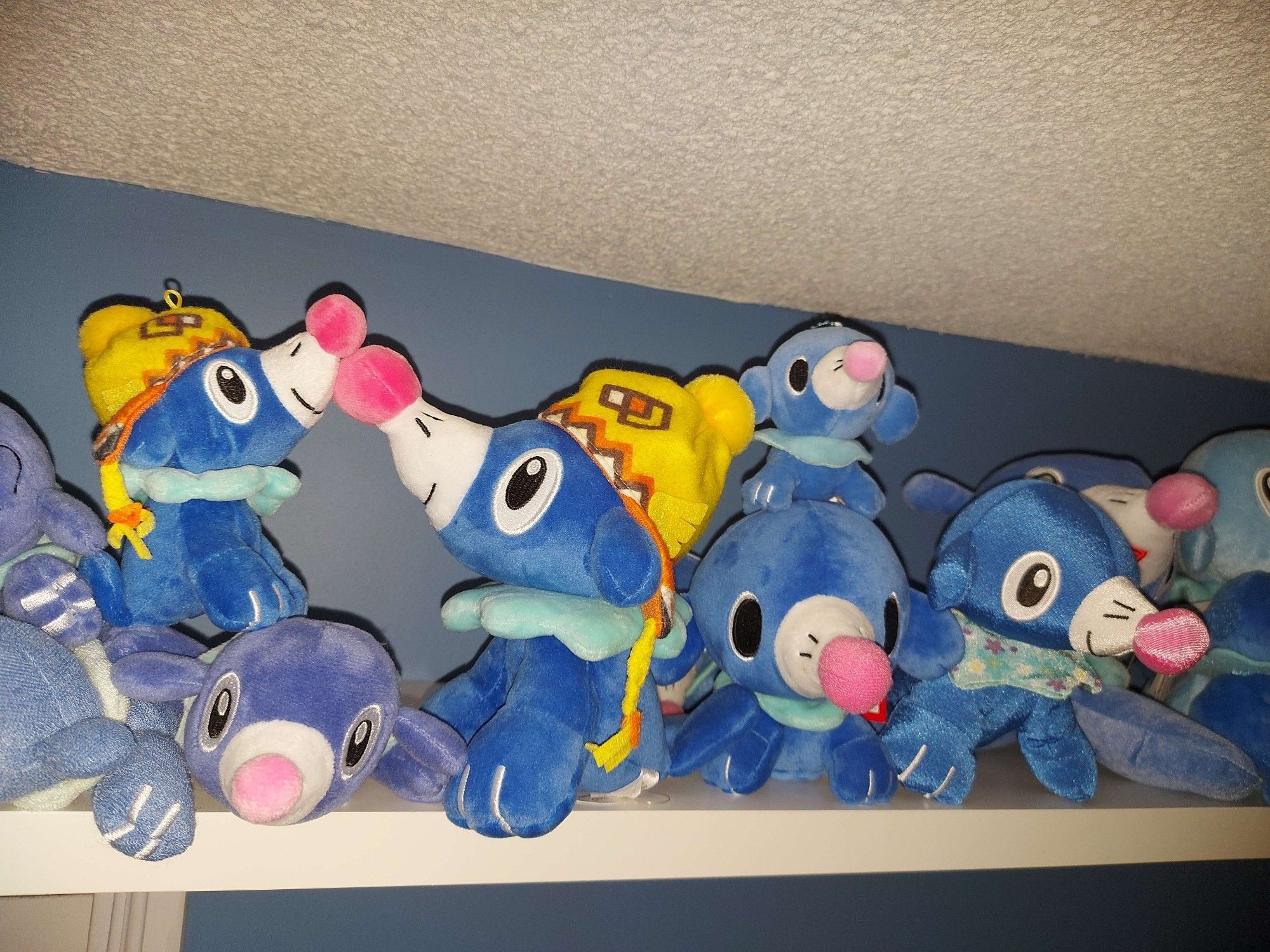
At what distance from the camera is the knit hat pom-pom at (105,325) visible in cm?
64

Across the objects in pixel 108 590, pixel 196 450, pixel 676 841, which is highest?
pixel 196 450

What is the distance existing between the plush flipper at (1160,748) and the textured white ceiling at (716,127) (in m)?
0.42

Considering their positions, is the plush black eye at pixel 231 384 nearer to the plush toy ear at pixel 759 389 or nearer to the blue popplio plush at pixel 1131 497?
the plush toy ear at pixel 759 389

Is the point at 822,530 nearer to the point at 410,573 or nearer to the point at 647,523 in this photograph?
the point at 647,523

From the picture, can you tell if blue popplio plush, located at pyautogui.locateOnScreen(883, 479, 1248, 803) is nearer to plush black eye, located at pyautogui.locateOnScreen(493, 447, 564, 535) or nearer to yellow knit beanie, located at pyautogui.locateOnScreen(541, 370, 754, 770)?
yellow knit beanie, located at pyautogui.locateOnScreen(541, 370, 754, 770)

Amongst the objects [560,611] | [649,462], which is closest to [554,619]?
[560,611]

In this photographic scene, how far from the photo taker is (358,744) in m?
0.53

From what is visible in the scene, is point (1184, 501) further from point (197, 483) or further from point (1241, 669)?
point (197, 483)

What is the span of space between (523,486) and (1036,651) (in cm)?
47

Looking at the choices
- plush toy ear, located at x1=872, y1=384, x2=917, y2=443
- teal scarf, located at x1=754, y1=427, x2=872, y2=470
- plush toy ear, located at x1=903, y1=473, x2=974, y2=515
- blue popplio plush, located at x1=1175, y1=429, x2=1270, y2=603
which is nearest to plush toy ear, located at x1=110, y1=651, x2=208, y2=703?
teal scarf, located at x1=754, y1=427, x2=872, y2=470

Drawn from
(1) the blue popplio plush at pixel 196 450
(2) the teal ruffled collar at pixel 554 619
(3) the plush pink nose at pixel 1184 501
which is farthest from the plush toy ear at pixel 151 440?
(3) the plush pink nose at pixel 1184 501

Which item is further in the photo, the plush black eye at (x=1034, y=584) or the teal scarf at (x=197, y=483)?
the plush black eye at (x=1034, y=584)

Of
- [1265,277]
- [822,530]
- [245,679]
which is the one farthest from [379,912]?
[1265,277]

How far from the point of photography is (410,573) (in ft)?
2.76
